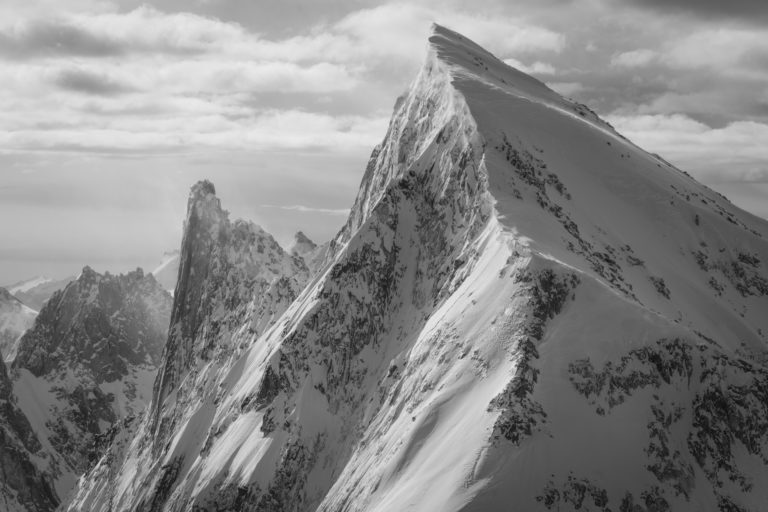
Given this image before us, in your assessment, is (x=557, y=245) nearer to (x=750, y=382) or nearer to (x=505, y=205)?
(x=505, y=205)

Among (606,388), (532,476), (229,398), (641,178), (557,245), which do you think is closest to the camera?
(532,476)

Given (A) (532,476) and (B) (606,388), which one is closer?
(A) (532,476)

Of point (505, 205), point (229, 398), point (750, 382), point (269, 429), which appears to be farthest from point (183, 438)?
point (750, 382)

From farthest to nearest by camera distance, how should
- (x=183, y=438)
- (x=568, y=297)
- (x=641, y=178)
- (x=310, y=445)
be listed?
1. (x=183, y=438)
2. (x=641, y=178)
3. (x=310, y=445)
4. (x=568, y=297)

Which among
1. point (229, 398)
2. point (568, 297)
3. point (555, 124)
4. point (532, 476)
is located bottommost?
point (229, 398)

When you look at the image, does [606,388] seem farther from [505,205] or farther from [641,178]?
[641,178]

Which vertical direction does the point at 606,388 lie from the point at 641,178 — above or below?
below

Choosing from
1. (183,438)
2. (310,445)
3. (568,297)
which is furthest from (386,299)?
(183,438)
